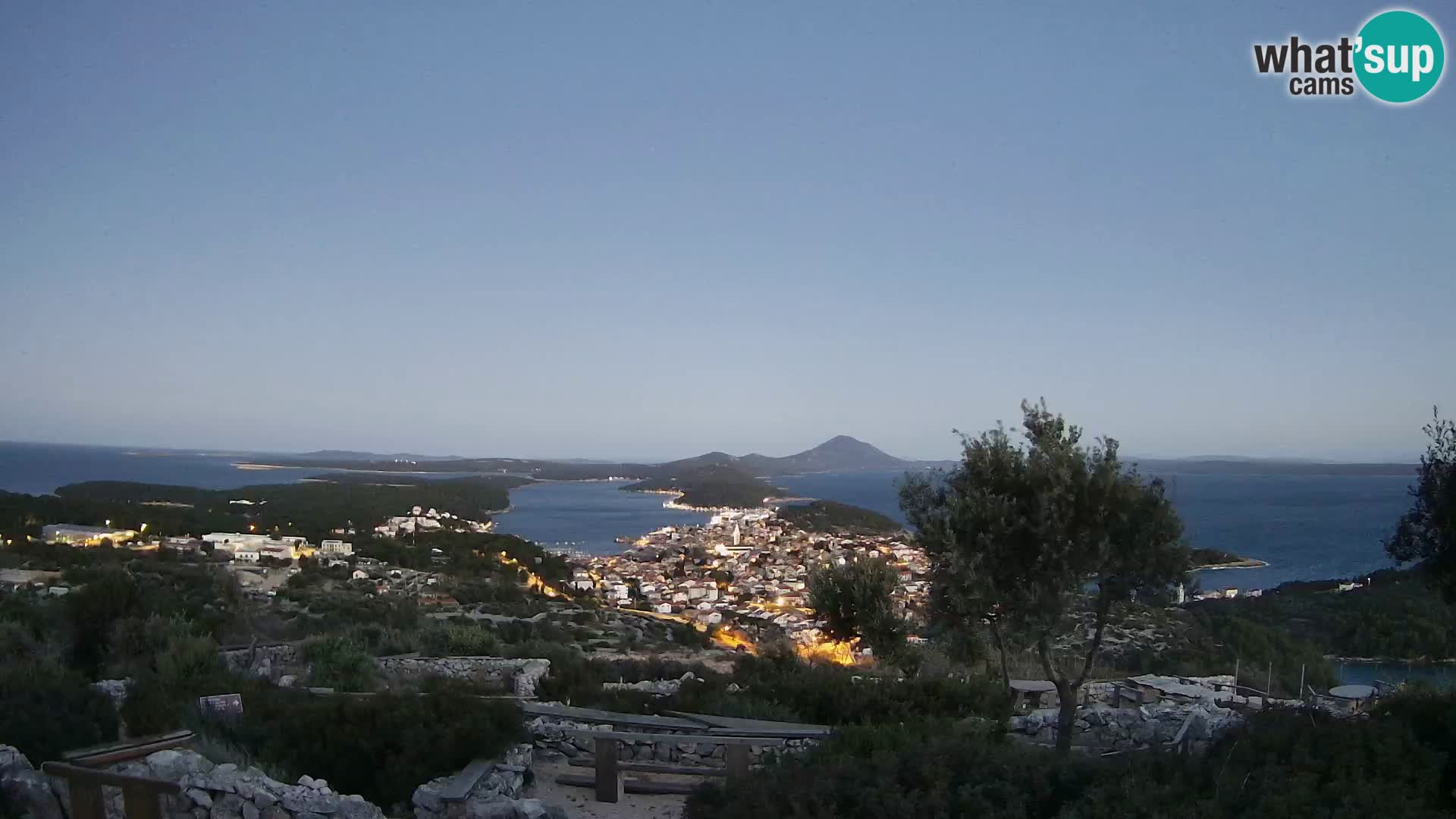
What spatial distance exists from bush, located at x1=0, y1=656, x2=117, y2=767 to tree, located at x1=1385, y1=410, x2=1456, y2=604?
10630 millimetres

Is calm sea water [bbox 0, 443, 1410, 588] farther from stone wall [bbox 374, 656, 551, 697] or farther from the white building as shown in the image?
the white building

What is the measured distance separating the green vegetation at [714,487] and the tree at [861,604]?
65.0 metres

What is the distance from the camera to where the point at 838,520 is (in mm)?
53438

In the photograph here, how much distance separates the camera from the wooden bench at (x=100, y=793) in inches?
199

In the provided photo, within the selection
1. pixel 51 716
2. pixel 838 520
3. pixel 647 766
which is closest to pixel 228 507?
pixel 838 520

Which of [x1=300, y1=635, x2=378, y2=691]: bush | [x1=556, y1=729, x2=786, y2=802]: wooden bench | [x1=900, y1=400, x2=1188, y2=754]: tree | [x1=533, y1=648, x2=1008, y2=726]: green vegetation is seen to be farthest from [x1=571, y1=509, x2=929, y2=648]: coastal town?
[x1=300, y1=635, x2=378, y2=691]: bush

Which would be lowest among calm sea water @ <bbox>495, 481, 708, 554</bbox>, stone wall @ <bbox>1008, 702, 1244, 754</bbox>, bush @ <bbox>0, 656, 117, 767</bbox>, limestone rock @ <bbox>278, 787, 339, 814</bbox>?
calm sea water @ <bbox>495, 481, 708, 554</bbox>

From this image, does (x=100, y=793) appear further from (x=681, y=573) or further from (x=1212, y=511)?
(x=1212, y=511)

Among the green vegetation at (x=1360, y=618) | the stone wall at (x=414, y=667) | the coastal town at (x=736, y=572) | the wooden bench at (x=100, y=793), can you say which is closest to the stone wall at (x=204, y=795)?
the wooden bench at (x=100, y=793)

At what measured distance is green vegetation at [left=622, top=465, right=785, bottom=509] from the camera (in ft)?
280

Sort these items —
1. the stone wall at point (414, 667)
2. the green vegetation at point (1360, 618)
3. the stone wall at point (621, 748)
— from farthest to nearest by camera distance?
the green vegetation at point (1360, 618) < the stone wall at point (414, 667) < the stone wall at point (621, 748)

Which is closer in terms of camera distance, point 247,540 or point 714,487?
point 247,540

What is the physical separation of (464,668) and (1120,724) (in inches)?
→ 330

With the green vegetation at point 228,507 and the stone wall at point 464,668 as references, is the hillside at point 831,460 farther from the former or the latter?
the stone wall at point 464,668
